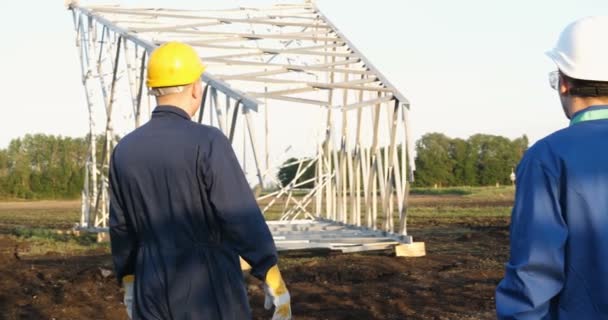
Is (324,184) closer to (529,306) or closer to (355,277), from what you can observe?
(355,277)

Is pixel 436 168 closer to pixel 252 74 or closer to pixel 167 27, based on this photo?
pixel 167 27

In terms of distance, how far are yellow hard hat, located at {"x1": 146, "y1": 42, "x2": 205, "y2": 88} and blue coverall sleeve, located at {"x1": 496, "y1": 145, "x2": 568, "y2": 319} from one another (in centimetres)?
195

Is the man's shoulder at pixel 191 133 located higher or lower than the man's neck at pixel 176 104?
lower

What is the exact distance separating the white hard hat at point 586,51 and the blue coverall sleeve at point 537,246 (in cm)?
27

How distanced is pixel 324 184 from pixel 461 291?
367 inches

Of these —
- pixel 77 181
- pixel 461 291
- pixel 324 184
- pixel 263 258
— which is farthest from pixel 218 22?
pixel 77 181

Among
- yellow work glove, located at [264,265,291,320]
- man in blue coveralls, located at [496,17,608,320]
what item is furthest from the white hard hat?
yellow work glove, located at [264,265,291,320]

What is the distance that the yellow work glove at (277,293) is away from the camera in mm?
4238

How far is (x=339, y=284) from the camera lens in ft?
40.4

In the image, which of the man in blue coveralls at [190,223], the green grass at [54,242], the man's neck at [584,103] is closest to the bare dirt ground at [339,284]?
the green grass at [54,242]

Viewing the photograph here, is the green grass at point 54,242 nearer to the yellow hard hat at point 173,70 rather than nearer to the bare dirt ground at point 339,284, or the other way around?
the bare dirt ground at point 339,284

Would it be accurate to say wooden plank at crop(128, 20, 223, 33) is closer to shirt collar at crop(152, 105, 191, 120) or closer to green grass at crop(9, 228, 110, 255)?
green grass at crop(9, 228, 110, 255)

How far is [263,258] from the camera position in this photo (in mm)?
4184

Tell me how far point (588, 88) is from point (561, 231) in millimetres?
430
